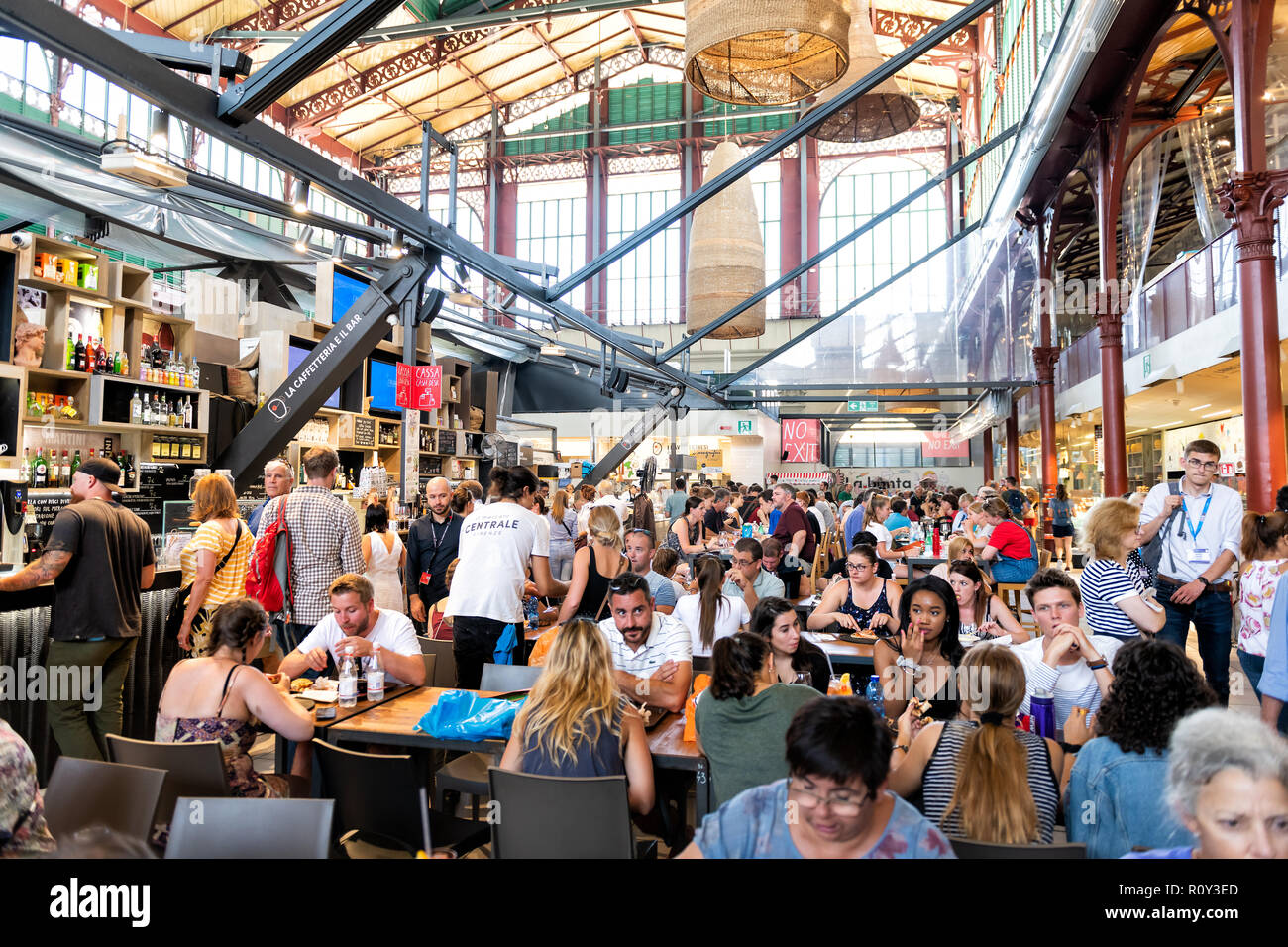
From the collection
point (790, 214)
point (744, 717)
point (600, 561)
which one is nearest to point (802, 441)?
point (790, 214)

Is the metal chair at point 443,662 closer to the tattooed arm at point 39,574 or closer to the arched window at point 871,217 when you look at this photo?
the tattooed arm at point 39,574

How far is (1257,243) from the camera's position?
230 inches

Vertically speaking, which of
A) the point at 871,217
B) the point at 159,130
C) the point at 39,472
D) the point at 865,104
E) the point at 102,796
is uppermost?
the point at 871,217

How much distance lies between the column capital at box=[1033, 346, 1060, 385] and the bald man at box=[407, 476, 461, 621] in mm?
10968

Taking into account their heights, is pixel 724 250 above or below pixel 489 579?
above

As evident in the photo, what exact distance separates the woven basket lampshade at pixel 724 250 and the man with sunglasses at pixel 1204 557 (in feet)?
11.0

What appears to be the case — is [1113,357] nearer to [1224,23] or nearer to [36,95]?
[1224,23]

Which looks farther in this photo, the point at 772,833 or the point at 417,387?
the point at 417,387

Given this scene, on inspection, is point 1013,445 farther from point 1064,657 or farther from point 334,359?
point 1064,657

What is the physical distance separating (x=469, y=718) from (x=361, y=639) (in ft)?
2.61

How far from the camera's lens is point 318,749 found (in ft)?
8.65

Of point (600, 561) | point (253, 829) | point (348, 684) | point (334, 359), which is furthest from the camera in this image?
point (334, 359)

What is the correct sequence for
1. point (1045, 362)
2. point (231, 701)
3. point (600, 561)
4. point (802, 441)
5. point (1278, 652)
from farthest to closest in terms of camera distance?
point (802, 441), point (1045, 362), point (600, 561), point (1278, 652), point (231, 701)
